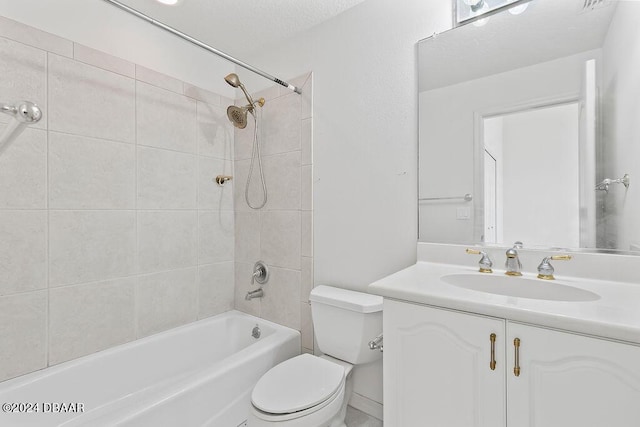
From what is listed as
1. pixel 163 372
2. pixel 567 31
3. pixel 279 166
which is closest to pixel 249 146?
pixel 279 166

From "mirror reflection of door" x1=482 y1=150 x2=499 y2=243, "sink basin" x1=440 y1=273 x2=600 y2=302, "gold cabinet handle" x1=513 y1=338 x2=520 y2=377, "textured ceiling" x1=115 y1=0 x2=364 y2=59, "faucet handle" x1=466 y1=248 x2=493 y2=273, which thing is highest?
"textured ceiling" x1=115 y1=0 x2=364 y2=59

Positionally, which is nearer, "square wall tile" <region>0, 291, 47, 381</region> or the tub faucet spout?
"square wall tile" <region>0, 291, 47, 381</region>

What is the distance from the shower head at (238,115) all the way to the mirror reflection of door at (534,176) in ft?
4.69

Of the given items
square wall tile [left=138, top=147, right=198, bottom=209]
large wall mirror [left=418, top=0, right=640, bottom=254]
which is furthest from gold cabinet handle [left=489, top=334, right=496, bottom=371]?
square wall tile [left=138, top=147, right=198, bottom=209]

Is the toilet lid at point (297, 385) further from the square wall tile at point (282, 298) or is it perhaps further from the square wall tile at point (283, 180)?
the square wall tile at point (283, 180)

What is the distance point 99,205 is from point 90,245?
0.70ft

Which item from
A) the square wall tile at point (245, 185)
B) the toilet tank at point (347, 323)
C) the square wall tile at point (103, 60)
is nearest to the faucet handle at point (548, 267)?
the toilet tank at point (347, 323)

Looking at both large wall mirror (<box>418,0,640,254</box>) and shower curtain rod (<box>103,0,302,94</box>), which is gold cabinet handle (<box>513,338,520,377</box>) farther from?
shower curtain rod (<box>103,0,302,94</box>)

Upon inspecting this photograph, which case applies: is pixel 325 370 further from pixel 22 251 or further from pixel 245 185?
pixel 22 251

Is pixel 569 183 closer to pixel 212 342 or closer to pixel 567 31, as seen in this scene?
pixel 567 31

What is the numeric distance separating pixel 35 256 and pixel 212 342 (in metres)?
1.09

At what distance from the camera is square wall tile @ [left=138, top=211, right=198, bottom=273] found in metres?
1.80

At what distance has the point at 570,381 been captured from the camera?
2.53 ft

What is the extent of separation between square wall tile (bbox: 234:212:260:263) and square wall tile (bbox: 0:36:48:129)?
1180 mm
